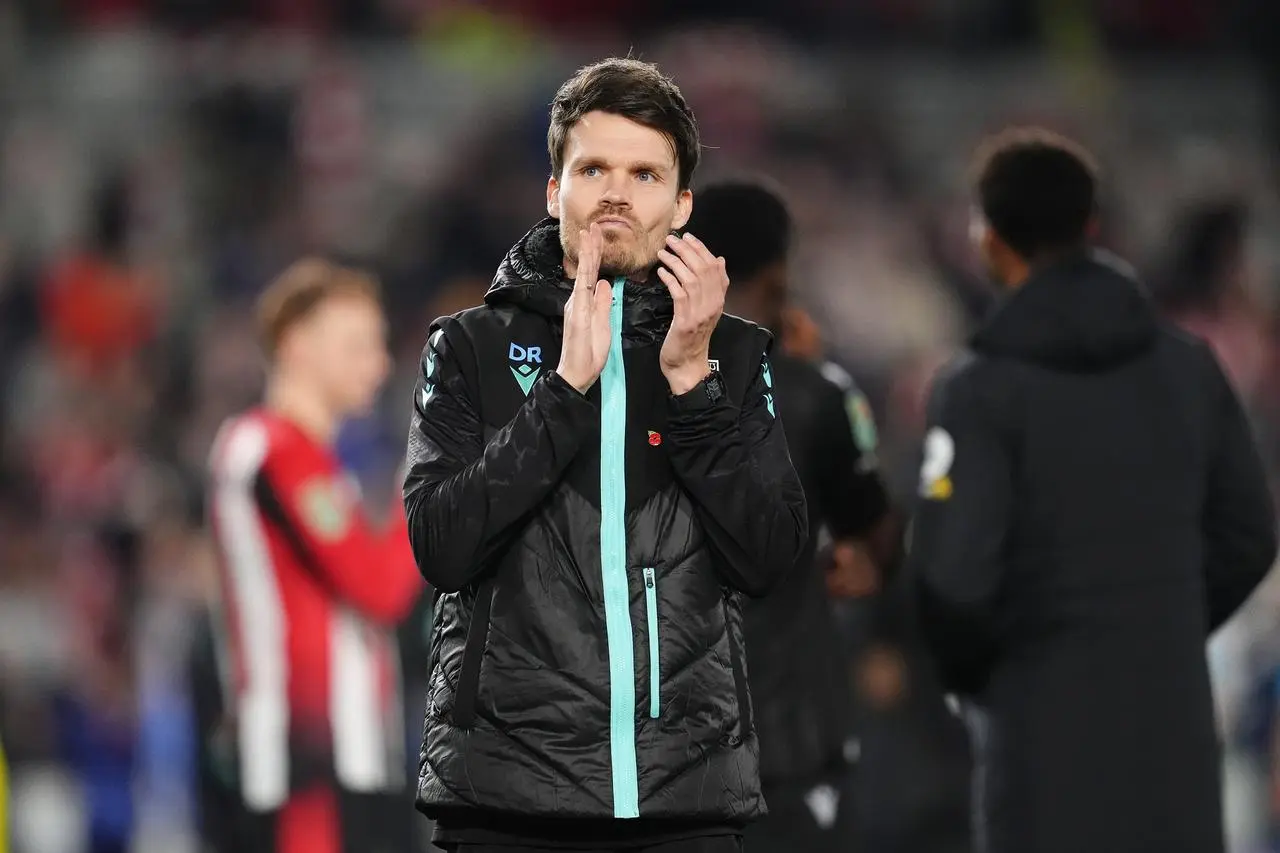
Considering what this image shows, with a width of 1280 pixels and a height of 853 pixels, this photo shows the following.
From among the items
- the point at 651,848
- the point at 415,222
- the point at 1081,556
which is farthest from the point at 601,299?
the point at 415,222

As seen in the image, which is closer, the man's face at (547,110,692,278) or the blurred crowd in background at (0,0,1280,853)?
the man's face at (547,110,692,278)

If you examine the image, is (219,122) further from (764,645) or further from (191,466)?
(764,645)

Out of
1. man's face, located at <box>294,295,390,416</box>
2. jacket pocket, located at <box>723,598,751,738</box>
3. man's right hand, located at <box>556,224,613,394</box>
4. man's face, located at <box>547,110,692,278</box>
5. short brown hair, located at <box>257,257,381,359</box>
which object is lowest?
jacket pocket, located at <box>723,598,751,738</box>

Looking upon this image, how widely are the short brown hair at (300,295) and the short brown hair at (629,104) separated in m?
2.30

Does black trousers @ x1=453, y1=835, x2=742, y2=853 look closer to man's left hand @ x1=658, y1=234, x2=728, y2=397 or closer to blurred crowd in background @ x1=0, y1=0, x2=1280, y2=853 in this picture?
man's left hand @ x1=658, y1=234, x2=728, y2=397

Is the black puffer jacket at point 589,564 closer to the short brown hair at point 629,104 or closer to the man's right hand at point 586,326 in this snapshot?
the man's right hand at point 586,326

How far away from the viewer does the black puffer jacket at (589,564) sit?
9.47 ft

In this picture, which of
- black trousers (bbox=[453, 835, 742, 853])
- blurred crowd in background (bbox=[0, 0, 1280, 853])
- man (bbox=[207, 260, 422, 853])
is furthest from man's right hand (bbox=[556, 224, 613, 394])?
blurred crowd in background (bbox=[0, 0, 1280, 853])

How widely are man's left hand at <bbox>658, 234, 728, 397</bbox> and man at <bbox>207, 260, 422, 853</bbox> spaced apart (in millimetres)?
2307

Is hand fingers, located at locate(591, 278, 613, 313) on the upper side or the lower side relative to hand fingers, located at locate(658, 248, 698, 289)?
lower

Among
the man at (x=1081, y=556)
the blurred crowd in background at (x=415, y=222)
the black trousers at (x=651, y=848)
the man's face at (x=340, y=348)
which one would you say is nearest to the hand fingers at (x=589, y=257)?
the black trousers at (x=651, y=848)

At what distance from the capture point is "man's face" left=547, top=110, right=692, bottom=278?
10.0ft

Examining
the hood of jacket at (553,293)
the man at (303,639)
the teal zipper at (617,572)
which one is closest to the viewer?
the teal zipper at (617,572)

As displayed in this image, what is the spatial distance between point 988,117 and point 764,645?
1088cm
